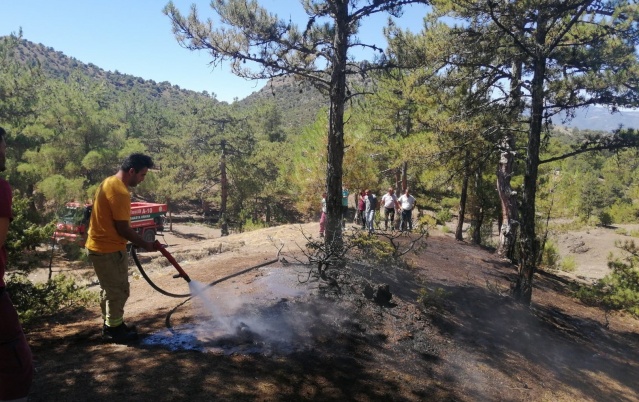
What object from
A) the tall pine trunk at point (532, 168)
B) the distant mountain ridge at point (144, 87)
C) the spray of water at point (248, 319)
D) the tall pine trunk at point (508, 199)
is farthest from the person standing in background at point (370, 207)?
the distant mountain ridge at point (144, 87)

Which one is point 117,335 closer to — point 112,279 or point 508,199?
point 112,279

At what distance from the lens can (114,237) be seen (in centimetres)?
418

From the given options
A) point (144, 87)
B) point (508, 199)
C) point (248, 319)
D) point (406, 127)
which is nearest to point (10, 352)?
point (248, 319)

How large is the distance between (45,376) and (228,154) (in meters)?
28.8

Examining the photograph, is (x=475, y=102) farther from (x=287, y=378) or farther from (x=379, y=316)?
(x=287, y=378)

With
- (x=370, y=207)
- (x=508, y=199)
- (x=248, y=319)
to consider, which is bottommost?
(x=248, y=319)

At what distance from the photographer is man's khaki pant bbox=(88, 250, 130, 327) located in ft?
13.9

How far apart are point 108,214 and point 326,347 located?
2979 millimetres

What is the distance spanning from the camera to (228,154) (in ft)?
103

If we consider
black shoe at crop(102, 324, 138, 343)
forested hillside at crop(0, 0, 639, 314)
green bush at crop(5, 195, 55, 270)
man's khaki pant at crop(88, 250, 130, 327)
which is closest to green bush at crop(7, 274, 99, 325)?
green bush at crop(5, 195, 55, 270)

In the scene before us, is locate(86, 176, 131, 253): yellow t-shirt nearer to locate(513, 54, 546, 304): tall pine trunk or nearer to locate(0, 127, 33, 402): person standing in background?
locate(0, 127, 33, 402): person standing in background

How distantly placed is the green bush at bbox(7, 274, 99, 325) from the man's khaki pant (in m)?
1.45

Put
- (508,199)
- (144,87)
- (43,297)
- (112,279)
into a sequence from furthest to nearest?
(144,87), (508,199), (43,297), (112,279)

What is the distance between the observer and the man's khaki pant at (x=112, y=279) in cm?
423
